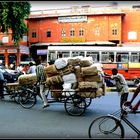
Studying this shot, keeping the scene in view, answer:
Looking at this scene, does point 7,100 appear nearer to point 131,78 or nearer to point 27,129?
point 27,129

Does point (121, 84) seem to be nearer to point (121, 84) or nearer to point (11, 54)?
point (121, 84)

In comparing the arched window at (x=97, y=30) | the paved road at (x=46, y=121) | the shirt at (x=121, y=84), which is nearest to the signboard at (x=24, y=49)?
the arched window at (x=97, y=30)

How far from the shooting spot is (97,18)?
4828 centimetres

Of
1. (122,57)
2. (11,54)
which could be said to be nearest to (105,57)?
(122,57)

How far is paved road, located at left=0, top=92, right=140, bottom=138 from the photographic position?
8516 mm

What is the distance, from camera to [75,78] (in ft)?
37.6

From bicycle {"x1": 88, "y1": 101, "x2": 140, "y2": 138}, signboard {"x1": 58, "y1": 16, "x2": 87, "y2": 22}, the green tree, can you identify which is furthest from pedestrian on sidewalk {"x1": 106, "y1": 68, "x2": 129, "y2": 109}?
signboard {"x1": 58, "y1": 16, "x2": 87, "y2": 22}

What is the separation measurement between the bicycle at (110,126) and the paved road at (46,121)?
83 cm

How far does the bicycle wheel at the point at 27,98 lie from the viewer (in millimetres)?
12789

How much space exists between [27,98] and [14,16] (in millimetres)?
14628

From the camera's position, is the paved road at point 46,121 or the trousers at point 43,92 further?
the trousers at point 43,92

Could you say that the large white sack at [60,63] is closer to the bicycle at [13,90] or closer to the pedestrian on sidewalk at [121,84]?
the pedestrian on sidewalk at [121,84]

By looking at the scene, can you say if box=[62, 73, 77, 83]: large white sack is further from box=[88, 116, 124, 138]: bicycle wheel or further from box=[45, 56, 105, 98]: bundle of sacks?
box=[88, 116, 124, 138]: bicycle wheel

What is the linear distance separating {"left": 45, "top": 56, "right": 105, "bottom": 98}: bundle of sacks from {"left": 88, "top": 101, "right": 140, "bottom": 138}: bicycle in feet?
12.6
